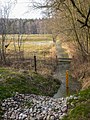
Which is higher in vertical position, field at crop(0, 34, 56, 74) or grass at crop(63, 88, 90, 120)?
field at crop(0, 34, 56, 74)

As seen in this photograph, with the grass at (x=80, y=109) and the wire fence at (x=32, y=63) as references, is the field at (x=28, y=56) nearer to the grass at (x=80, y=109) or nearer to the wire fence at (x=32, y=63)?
the wire fence at (x=32, y=63)

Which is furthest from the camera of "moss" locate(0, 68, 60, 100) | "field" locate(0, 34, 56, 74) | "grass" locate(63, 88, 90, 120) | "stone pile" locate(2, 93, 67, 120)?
"field" locate(0, 34, 56, 74)

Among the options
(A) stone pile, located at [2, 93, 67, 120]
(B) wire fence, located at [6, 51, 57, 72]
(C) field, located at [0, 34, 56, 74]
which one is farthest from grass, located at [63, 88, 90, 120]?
(C) field, located at [0, 34, 56, 74]

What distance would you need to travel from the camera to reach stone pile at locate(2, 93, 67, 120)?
32.4ft

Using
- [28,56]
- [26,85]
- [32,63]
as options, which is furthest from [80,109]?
[28,56]

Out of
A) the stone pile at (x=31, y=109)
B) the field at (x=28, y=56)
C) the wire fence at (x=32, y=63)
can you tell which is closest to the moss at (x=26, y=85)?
the stone pile at (x=31, y=109)

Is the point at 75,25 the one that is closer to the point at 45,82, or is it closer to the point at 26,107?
the point at 45,82

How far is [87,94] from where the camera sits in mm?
10750

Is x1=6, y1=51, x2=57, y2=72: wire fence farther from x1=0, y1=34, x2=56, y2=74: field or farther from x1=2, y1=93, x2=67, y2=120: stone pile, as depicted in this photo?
x1=2, y1=93, x2=67, y2=120: stone pile

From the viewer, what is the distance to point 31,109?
10719mm

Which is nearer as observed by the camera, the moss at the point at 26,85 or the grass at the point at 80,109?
the grass at the point at 80,109

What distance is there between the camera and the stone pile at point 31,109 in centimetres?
989

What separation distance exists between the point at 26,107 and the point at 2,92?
231 centimetres

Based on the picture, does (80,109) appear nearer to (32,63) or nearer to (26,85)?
(26,85)
